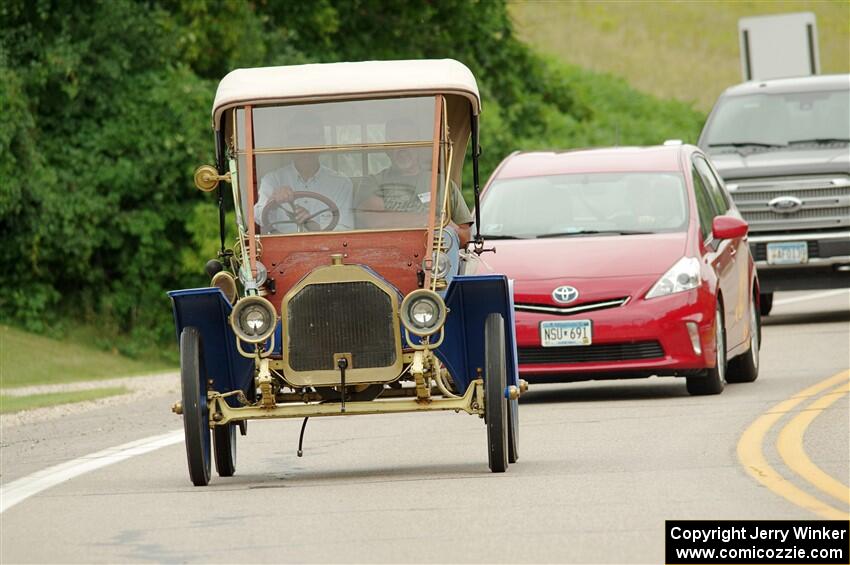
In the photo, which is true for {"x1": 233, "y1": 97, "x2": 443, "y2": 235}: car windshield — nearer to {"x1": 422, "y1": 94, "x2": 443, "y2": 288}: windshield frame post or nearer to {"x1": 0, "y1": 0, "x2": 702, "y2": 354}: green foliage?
{"x1": 422, "y1": 94, "x2": 443, "y2": 288}: windshield frame post

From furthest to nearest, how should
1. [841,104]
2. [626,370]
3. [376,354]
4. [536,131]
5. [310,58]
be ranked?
[536,131] → [310,58] → [841,104] → [626,370] → [376,354]

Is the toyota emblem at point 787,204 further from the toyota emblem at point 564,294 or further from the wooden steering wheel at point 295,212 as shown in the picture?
the wooden steering wheel at point 295,212

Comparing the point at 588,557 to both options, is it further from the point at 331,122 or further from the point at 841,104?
the point at 841,104

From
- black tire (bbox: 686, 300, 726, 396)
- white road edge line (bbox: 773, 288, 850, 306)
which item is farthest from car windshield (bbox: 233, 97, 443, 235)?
white road edge line (bbox: 773, 288, 850, 306)

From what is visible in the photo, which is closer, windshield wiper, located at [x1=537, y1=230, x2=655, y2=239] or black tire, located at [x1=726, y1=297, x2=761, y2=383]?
windshield wiper, located at [x1=537, y1=230, x2=655, y2=239]

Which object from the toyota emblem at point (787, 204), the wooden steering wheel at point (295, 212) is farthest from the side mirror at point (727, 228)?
the toyota emblem at point (787, 204)

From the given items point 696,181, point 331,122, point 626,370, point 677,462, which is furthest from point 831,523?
point 696,181

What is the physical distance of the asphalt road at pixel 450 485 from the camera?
28.6 ft

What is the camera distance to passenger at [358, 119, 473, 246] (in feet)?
38.0

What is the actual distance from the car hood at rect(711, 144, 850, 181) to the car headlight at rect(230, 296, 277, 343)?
476 inches

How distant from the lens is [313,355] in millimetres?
10938

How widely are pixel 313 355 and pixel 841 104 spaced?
13.1 m

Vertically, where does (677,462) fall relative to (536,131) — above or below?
below

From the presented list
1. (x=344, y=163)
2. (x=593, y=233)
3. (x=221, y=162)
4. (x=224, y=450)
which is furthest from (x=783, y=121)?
(x=224, y=450)
